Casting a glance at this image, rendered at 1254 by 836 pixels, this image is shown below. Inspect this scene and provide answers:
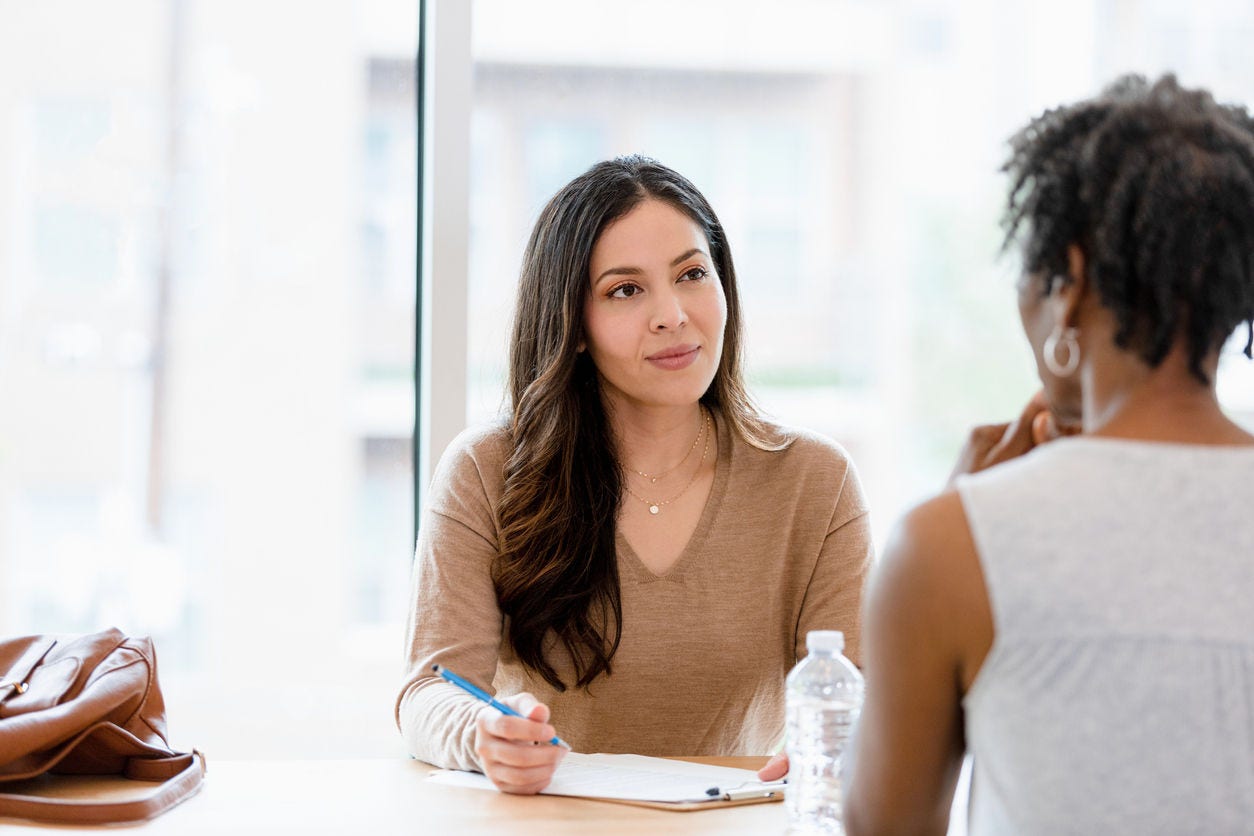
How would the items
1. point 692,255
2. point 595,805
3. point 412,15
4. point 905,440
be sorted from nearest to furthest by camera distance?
point 595,805
point 692,255
point 412,15
point 905,440

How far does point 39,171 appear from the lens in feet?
7.96

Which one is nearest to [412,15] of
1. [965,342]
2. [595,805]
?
[595,805]

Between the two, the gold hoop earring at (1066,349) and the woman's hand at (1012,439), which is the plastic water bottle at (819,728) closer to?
the woman's hand at (1012,439)

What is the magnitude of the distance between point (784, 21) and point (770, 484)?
412cm

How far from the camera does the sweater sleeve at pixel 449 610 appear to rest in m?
1.54

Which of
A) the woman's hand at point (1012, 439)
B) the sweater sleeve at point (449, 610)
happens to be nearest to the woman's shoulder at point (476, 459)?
the sweater sleeve at point (449, 610)

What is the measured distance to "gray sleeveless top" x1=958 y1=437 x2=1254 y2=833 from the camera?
2.83ft

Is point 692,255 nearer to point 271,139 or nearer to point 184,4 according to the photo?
point 271,139

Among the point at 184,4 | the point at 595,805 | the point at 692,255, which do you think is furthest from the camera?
the point at 184,4

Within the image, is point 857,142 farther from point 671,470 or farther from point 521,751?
point 521,751

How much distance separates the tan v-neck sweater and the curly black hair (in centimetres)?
87

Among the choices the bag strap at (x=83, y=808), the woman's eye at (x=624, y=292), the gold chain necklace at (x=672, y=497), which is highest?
the woman's eye at (x=624, y=292)

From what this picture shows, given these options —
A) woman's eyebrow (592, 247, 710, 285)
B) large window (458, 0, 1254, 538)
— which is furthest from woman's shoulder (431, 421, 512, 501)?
large window (458, 0, 1254, 538)

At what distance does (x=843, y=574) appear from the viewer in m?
1.78
